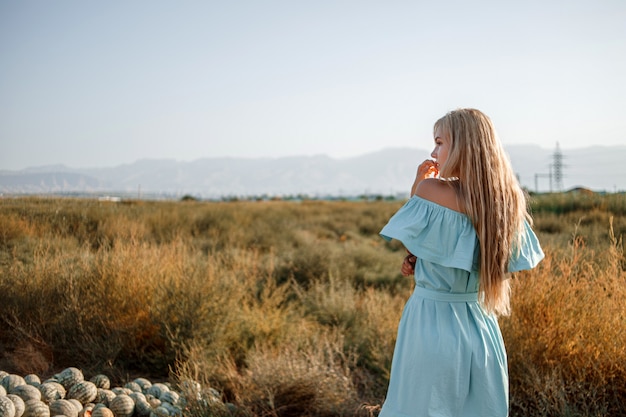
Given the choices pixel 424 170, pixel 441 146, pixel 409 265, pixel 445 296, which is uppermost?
pixel 441 146

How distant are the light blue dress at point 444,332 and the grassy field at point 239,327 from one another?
934 millimetres

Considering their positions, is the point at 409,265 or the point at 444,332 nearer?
the point at 444,332

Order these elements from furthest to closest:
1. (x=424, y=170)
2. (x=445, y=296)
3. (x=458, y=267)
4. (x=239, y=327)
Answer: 1. (x=239, y=327)
2. (x=424, y=170)
3. (x=445, y=296)
4. (x=458, y=267)

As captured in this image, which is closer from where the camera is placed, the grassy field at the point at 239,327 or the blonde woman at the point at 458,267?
the blonde woman at the point at 458,267

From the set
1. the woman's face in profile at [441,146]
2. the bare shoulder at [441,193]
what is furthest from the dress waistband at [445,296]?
the woman's face in profile at [441,146]

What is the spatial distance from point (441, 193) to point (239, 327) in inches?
158

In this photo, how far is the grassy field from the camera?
162 inches

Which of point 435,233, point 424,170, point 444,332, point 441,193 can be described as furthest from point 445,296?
point 424,170

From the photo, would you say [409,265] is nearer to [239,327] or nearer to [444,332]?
[444,332]

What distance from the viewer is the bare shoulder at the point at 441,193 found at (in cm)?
237

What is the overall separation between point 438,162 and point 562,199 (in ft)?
41.1

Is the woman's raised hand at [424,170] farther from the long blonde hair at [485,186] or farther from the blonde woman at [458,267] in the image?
the long blonde hair at [485,186]

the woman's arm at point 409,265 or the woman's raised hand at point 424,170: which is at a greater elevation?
the woman's raised hand at point 424,170

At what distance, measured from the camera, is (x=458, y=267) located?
2.31 metres
